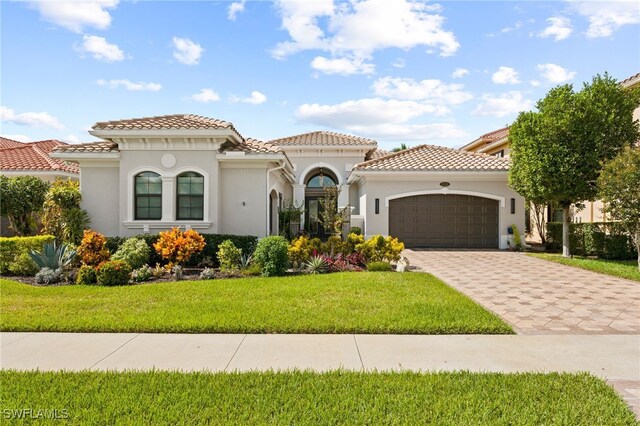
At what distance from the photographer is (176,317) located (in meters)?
6.74

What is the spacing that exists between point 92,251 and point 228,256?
3759 millimetres

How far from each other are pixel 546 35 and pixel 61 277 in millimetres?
14552

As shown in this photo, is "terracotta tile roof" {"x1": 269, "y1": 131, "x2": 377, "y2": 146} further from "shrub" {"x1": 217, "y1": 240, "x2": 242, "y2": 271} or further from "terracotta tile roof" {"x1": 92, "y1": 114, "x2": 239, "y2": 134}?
"shrub" {"x1": 217, "y1": 240, "x2": 242, "y2": 271}

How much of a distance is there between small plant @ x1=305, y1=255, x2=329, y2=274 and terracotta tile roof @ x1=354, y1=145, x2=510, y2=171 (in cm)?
805

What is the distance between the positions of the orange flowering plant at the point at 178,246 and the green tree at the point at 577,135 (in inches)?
492

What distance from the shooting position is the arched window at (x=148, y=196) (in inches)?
554

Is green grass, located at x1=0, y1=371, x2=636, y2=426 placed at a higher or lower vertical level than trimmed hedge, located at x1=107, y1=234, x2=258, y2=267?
lower

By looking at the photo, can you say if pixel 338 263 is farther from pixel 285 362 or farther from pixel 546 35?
pixel 546 35

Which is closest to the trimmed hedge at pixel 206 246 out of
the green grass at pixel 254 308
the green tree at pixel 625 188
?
the green grass at pixel 254 308

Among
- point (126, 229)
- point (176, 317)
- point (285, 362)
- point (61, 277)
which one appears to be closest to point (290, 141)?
point (126, 229)

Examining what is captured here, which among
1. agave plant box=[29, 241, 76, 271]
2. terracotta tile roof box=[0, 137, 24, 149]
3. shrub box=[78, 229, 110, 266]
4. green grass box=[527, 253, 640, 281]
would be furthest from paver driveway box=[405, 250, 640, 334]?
terracotta tile roof box=[0, 137, 24, 149]

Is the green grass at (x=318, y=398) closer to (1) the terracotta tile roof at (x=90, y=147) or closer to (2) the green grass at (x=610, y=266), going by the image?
(2) the green grass at (x=610, y=266)

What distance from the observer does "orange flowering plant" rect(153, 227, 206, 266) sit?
452 inches

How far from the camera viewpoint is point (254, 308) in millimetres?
7336
